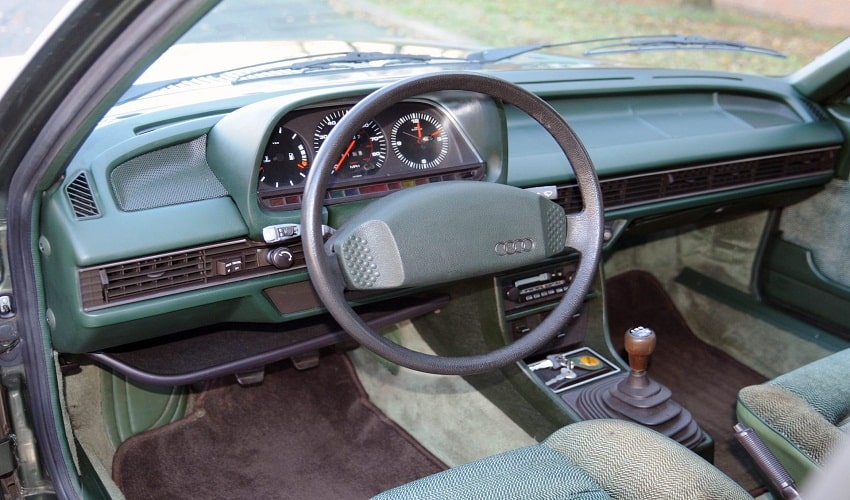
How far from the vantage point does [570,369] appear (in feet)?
9.12

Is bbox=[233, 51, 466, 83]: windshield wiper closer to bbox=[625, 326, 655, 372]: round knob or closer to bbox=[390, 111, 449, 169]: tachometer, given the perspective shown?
bbox=[390, 111, 449, 169]: tachometer

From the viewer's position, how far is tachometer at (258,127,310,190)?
2160mm

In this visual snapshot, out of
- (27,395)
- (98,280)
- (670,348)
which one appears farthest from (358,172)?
(670,348)

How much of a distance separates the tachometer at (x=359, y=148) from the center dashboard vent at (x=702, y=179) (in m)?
0.64

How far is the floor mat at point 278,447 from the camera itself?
2.80m

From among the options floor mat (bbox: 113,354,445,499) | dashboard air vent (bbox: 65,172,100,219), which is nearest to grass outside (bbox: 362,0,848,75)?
floor mat (bbox: 113,354,445,499)

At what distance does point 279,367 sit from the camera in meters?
3.22

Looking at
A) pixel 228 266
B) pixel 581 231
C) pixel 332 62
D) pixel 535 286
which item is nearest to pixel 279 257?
pixel 228 266

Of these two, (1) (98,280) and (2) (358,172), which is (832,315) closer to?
(2) (358,172)

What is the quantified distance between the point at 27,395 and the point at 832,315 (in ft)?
9.57

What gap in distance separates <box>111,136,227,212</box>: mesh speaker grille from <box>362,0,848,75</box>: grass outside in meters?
5.05

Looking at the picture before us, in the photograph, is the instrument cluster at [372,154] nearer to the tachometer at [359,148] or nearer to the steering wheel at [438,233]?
the tachometer at [359,148]

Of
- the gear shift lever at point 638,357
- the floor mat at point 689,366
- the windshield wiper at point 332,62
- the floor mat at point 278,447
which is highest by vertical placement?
the windshield wiper at point 332,62

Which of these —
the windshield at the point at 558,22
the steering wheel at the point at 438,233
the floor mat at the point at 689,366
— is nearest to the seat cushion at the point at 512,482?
the steering wheel at the point at 438,233
